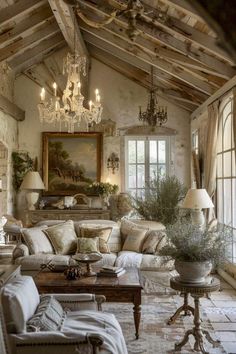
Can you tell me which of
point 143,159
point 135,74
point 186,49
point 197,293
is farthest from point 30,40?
point 197,293

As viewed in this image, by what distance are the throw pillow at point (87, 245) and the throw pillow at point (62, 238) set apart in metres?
0.18

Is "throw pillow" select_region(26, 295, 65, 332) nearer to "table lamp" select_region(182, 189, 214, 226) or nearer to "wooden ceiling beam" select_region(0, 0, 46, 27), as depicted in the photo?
"table lamp" select_region(182, 189, 214, 226)

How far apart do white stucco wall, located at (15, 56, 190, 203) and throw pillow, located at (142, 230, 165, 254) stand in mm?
3934

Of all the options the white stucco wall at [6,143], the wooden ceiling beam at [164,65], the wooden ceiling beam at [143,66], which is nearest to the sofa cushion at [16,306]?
the wooden ceiling beam at [164,65]

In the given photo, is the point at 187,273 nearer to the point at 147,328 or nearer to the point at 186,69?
the point at 147,328

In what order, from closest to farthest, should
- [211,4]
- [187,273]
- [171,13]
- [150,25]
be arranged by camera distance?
[211,4], [187,273], [171,13], [150,25]

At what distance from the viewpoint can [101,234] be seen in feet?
22.2

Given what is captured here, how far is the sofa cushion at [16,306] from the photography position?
293 cm

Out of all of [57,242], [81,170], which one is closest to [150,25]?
[57,242]

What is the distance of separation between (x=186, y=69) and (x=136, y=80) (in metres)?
2.93

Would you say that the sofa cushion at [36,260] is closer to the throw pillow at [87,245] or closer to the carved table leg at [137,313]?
the throw pillow at [87,245]

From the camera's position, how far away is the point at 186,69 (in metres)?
7.48

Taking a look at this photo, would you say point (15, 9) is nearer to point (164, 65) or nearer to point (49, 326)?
point (164, 65)

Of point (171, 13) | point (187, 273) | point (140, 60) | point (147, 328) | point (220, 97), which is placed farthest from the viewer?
point (140, 60)
